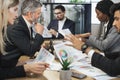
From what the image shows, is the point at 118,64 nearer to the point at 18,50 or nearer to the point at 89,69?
the point at 89,69

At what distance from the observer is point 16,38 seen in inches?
91.1

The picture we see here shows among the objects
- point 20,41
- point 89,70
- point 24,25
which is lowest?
point 89,70

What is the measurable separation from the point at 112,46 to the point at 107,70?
784 millimetres

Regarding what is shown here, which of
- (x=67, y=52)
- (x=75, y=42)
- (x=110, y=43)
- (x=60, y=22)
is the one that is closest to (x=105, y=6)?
(x=110, y=43)

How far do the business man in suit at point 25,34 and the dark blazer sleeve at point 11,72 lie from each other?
51 cm

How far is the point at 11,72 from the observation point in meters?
1.73

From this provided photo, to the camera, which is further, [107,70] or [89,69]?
[89,69]

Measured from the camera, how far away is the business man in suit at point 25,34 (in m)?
2.32

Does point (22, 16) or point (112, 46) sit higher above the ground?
point (22, 16)

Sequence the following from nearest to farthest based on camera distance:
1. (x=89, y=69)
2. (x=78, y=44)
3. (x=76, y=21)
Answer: (x=89, y=69), (x=78, y=44), (x=76, y=21)

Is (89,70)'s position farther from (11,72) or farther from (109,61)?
(11,72)

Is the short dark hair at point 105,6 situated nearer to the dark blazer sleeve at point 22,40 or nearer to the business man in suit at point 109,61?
the business man in suit at point 109,61

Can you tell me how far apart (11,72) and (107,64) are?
779 mm

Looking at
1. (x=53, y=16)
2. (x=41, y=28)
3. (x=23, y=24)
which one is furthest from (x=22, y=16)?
(x=53, y=16)
